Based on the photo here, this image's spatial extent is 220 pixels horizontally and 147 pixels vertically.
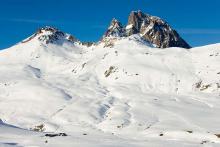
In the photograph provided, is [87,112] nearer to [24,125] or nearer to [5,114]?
[24,125]

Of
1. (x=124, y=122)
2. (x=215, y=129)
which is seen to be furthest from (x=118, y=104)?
(x=215, y=129)

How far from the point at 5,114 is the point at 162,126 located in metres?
76.3

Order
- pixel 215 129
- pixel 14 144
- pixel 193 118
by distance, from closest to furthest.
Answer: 1. pixel 14 144
2. pixel 215 129
3. pixel 193 118

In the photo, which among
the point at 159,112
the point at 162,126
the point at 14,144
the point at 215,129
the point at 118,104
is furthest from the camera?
the point at 118,104

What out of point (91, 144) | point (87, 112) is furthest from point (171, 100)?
point (91, 144)

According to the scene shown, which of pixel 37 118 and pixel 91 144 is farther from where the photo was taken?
pixel 37 118

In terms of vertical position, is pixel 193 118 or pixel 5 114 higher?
pixel 5 114

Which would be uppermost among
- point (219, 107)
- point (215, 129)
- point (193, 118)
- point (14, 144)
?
point (219, 107)

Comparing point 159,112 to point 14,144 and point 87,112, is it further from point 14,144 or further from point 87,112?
point 14,144

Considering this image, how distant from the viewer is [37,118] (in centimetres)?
18562

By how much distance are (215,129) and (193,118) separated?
2667 cm

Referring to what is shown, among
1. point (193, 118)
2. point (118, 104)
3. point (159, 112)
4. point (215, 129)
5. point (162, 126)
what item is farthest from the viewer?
point (118, 104)

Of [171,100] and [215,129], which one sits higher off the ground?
[171,100]

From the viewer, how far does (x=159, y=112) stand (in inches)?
6890
